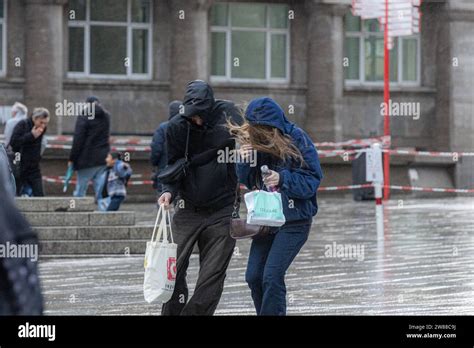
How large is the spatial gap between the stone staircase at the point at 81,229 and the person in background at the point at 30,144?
2282mm

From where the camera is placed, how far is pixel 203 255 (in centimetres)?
841

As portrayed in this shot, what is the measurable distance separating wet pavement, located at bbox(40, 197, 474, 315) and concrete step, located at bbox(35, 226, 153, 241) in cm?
41

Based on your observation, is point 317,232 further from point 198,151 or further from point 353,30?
point 353,30

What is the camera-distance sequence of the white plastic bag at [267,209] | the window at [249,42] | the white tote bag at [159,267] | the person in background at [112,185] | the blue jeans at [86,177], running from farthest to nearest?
the window at [249,42]
the person in background at [112,185]
the blue jeans at [86,177]
the white tote bag at [159,267]
the white plastic bag at [267,209]

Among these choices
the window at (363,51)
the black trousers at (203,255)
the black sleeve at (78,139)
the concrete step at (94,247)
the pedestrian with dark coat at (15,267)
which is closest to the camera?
the pedestrian with dark coat at (15,267)

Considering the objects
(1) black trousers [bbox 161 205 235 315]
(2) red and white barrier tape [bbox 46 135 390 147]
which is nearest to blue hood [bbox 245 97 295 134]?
(1) black trousers [bbox 161 205 235 315]

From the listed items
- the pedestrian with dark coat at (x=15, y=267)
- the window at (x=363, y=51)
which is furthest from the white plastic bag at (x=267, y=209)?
the window at (x=363, y=51)

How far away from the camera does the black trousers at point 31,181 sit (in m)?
18.3

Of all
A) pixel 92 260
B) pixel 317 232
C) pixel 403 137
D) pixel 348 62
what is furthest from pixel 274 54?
pixel 92 260

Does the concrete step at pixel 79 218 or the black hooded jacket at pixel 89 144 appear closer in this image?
the concrete step at pixel 79 218

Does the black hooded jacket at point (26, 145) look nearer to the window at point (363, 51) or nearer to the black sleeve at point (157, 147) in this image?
the black sleeve at point (157, 147)

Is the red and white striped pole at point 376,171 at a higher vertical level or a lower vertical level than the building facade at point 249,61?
lower

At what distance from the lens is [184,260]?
8.31 meters

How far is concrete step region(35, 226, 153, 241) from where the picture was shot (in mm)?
15195
